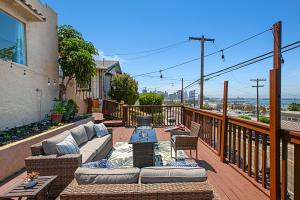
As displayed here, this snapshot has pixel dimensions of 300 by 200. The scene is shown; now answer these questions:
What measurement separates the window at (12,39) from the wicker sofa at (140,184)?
17.4 ft

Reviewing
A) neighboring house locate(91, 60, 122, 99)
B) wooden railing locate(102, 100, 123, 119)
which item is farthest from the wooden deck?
neighboring house locate(91, 60, 122, 99)

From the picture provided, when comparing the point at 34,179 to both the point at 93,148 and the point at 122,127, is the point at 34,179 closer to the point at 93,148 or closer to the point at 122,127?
the point at 93,148

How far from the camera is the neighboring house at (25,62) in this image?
630 cm

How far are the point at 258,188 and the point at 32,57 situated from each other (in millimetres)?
7342

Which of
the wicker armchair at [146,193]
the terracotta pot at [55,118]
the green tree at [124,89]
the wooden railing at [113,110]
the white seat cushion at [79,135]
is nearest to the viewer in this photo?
the wicker armchair at [146,193]

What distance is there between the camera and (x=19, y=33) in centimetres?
719

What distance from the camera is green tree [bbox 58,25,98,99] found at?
9805 mm

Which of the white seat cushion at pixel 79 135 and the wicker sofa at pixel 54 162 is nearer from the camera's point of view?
the wicker sofa at pixel 54 162

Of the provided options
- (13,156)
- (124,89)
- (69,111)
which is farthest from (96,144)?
(124,89)

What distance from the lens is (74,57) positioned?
9.73 m

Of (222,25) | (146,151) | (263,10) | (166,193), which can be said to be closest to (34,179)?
(166,193)

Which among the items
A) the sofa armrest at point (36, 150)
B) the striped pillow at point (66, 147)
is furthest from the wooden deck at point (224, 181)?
the striped pillow at point (66, 147)

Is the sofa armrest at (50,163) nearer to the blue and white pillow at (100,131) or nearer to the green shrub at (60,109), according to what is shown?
the blue and white pillow at (100,131)

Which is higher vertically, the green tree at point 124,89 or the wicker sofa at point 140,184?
the green tree at point 124,89
